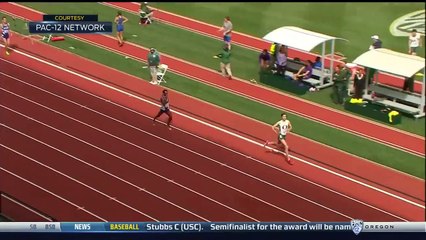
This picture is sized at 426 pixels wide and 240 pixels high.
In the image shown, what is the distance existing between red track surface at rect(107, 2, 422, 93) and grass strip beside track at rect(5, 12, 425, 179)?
4.77 feet

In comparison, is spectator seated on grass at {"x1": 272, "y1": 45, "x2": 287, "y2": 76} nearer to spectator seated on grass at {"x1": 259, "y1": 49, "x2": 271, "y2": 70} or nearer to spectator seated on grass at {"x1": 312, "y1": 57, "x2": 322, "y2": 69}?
spectator seated on grass at {"x1": 259, "y1": 49, "x2": 271, "y2": 70}

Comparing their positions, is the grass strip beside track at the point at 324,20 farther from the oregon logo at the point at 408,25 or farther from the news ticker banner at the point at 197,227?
the news ticker banner at the point at 197,227

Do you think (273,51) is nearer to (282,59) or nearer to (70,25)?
(282,59)

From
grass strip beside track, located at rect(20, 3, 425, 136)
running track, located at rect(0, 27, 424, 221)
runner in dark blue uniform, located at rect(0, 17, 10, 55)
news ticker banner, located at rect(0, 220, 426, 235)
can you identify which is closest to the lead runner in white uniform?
running track, located at rect(0, 27, 424, 221)

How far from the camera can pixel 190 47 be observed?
43.9ft

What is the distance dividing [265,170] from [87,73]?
11.1 feet

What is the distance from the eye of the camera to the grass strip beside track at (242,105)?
434 inches

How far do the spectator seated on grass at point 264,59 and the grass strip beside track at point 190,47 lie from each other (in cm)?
11

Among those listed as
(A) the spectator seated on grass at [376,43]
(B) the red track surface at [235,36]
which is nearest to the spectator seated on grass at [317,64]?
(B) the red track surface at [235,36]

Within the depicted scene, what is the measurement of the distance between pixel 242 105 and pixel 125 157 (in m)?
2.32

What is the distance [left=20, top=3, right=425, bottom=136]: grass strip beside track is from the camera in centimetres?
1145

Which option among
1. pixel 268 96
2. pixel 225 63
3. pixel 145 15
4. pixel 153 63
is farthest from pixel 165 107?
pixel 145 15

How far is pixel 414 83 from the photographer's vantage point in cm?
1535

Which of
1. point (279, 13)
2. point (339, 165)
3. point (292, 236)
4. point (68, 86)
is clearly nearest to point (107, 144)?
point (68, 86)
